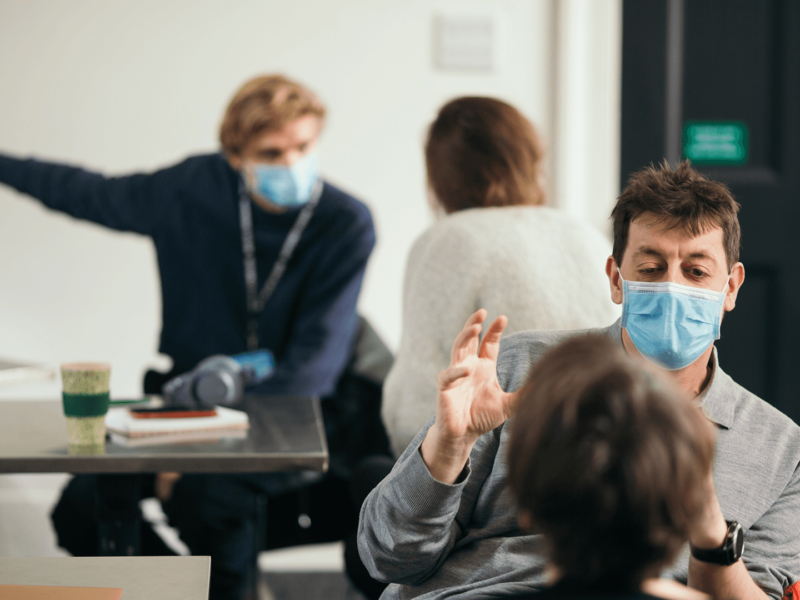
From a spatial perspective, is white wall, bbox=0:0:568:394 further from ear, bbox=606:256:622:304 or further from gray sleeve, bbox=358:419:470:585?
gray sleeve, bbox=358:419:470:585

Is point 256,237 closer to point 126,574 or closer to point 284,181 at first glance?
point 284,181

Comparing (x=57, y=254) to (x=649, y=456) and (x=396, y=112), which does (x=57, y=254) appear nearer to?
(x=396, y=112)

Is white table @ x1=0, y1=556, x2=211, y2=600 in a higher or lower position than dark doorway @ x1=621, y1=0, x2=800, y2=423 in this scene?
lower

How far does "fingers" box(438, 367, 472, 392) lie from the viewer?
92 centimetres

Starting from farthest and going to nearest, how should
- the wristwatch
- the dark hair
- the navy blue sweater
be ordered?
the navy blue sweater → the wristwatch → the dark hair

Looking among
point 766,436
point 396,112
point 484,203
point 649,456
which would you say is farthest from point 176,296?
point 649,456

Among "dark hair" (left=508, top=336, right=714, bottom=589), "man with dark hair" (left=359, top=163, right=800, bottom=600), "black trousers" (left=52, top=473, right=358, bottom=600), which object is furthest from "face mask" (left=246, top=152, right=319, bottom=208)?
"dark hair" (left=508, top=336, right=714, bottom=589)

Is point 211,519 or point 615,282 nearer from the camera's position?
point 615,282

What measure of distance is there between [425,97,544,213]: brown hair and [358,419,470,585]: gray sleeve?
76cm

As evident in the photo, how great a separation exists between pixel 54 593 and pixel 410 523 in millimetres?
400

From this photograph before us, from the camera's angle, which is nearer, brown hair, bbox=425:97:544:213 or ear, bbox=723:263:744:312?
ear, bbox=723:263:744:312

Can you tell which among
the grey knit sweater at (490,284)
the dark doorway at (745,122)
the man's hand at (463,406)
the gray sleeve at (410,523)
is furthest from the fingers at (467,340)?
the dark doorway at (745,122)

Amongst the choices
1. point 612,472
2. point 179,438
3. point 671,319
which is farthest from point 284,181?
point 612,472

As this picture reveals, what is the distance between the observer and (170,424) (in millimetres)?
1458
